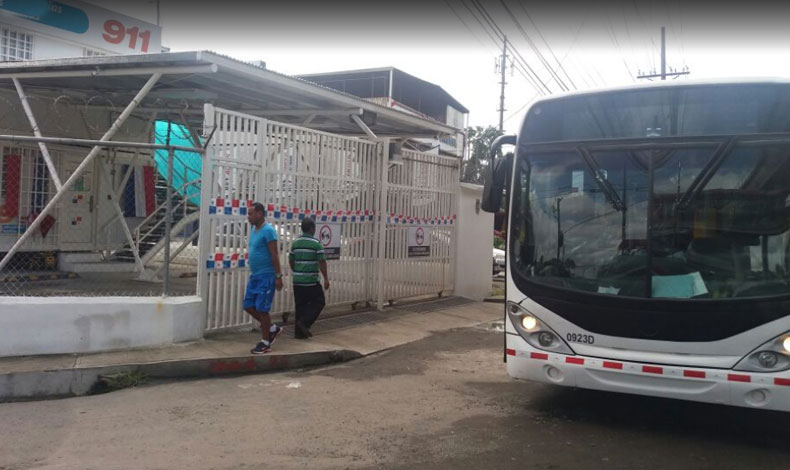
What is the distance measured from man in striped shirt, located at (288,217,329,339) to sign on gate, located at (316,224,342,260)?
50.5 inches

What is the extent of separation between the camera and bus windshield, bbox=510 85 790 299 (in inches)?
189

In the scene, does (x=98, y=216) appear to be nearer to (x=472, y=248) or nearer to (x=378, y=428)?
(x=472, y=248)

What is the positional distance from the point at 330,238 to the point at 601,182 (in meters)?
5.36

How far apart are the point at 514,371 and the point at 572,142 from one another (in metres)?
2.03

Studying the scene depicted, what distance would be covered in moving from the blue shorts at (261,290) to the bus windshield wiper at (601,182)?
3933mm

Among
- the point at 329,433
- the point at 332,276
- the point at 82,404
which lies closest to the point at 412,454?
the point at 329,433

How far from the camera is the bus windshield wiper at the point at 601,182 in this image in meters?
5.18

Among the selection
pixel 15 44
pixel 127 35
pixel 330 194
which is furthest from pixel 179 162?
pixel 15 44

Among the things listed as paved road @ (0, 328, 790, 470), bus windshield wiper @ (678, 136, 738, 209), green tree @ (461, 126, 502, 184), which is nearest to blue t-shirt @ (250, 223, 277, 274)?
paved road @ (0, 328, 790, 470)

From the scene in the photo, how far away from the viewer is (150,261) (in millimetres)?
12414

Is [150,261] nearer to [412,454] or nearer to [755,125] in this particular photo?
[412,454]

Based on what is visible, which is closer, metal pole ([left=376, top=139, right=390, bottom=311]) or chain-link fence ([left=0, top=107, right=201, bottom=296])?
metal pole ([left=376, top=139, right=390, bottom=311])

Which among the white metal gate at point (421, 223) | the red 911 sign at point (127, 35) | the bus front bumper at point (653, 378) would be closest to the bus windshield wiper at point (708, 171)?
the bus front bumper at point (653, 378)

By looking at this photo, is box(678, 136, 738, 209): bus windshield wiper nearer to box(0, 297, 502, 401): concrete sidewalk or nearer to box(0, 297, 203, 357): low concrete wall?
box(0, 297, 502, 401): concrete sidewalk
